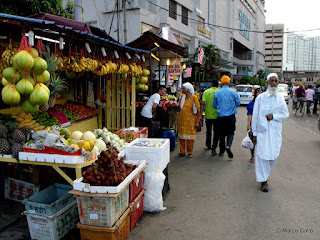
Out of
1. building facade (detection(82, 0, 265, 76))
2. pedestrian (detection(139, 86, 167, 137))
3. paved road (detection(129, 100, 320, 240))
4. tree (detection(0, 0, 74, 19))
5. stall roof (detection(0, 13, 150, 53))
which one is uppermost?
building facade (detection(82, 0, 265, 76))

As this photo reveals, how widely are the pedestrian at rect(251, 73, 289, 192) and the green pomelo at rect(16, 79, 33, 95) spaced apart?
3.78 metres

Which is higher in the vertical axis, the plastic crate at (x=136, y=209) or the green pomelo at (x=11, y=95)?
the green pomelo at (x=11, y=95)

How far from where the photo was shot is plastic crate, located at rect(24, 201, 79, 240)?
329 cm

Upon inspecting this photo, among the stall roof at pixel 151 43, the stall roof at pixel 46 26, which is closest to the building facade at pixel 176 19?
the stall roof at pixel 151 43

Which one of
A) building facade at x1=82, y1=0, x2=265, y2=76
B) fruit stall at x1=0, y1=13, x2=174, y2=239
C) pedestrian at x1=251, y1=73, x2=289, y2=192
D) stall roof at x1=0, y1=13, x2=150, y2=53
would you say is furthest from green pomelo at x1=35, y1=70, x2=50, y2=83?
building facade at x1=82, y1=0, x2=265, y2=76

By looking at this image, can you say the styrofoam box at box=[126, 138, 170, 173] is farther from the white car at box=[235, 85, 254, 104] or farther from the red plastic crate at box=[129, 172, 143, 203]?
the white car at box=[235, 85, 254, 104]

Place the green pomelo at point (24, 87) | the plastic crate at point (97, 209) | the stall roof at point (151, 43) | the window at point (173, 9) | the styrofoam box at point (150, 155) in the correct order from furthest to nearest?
the window at point (173, 9)
the stall roof at point (151, 43)
the styrofoam box at point (150, 155)
the green pomelo at point (24, 87)
the plastic crate at point (97, 209)

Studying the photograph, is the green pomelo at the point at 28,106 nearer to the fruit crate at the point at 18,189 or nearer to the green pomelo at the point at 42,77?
the green pomelo at the point at 42,77

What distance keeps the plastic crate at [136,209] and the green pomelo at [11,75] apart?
223 cm

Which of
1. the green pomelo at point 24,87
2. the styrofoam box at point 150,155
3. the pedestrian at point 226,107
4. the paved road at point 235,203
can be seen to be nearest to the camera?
the green pomelo at point 24,87

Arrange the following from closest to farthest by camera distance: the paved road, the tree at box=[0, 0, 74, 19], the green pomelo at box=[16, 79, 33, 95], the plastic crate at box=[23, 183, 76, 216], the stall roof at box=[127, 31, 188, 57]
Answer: the plastic crate at box=[23, 183, 76, 216] → the green pomelo at box=[16, 79, 33, 95] → the paved road → the tree at box=[0, 0, 74, 19] → the stall roof at box=[127, 31, 188, 57]

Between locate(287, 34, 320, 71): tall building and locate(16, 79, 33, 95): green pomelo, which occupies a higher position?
locate(287, 34, 320, 71): tall building

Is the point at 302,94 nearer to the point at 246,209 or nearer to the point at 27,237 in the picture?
the point at 246,209

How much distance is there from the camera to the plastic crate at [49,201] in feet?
10.7
